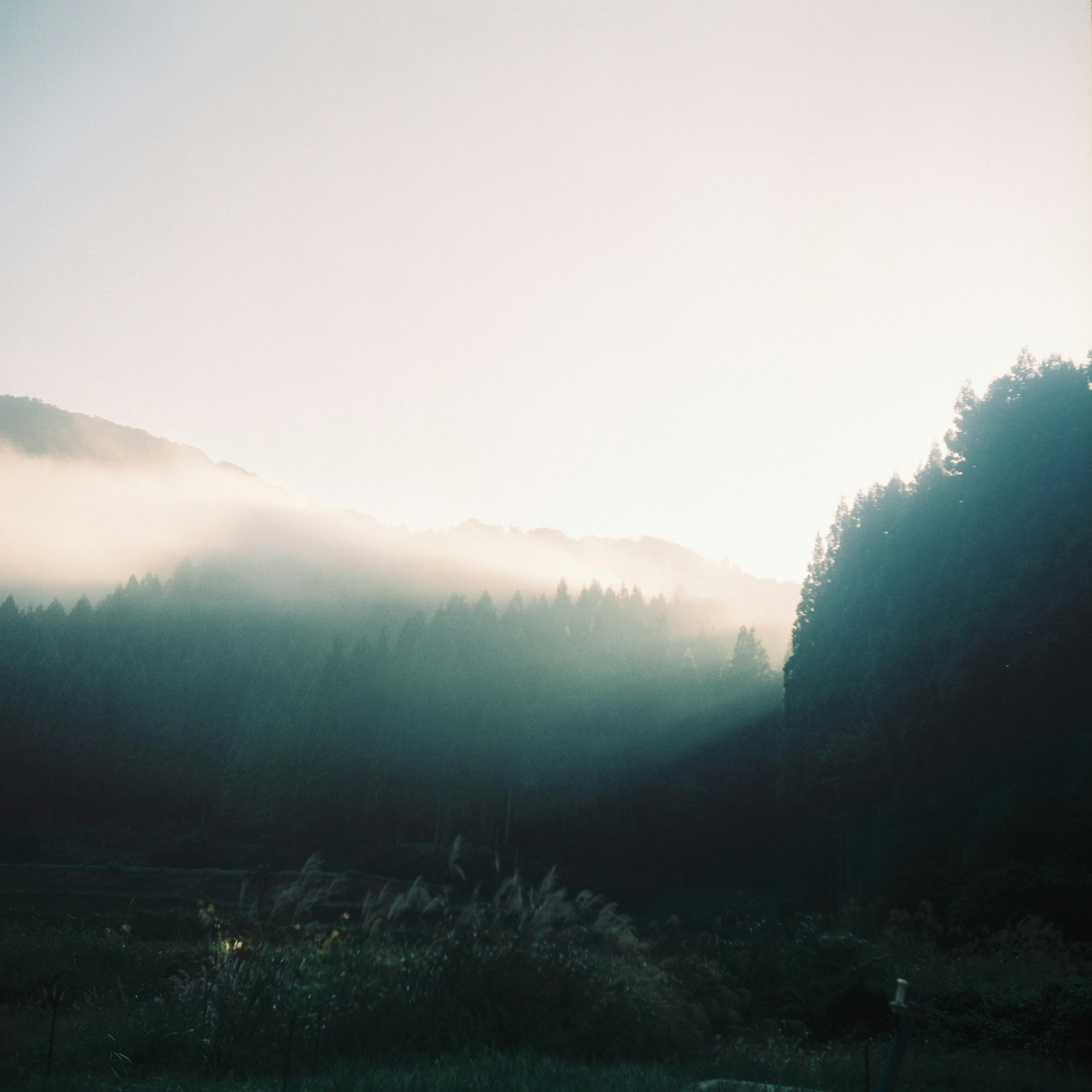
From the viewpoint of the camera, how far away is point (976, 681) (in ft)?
87.0

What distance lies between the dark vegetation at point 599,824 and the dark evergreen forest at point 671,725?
0.19m

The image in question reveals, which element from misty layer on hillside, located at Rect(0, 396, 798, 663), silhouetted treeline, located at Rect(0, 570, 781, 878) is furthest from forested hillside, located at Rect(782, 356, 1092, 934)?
misty layer on hillside, located at Rect(0, 396, 798, 663)

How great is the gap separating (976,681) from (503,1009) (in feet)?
77.4

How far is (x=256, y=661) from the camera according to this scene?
79.9m

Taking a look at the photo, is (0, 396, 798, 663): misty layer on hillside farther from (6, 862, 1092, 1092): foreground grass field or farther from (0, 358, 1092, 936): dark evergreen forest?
(6, 862, 1092, 1092): foreground grass field

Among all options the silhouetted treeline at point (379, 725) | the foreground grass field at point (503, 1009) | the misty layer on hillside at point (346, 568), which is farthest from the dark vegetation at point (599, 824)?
the misty layer on hillside at point (346, 568)

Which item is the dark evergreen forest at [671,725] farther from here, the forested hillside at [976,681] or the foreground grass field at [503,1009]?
the foreground grass field at [503,1009]

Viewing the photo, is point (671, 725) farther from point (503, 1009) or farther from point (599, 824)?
point (503, 1009)

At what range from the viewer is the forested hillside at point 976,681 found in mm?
21719

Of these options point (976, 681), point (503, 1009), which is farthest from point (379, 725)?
point (503, 1009)

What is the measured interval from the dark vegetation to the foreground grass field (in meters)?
0.06

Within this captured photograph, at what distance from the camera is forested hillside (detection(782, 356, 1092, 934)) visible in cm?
2172

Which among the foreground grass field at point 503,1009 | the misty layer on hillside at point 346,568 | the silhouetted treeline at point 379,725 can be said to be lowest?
the silhouetted treeline at point 379,725

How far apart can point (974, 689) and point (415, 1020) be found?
2457 centimetres
